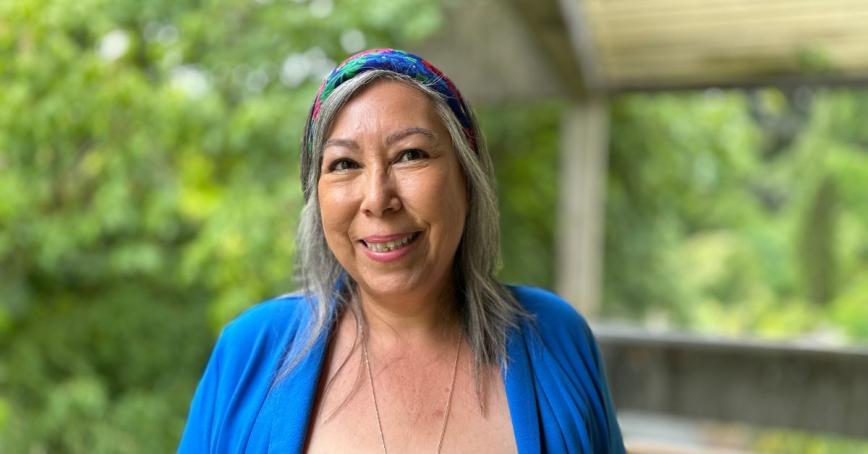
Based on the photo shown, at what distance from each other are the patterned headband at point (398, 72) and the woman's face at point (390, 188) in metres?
0.03

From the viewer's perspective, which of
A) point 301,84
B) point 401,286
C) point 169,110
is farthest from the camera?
point 301,84

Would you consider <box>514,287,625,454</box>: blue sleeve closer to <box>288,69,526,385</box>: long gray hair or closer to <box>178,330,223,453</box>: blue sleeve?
<box>288,69,526,385</box>: long gray hair

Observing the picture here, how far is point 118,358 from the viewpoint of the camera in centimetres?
450

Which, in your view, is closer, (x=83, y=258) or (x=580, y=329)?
(x=580, y=329)

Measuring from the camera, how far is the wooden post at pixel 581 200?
482 cm

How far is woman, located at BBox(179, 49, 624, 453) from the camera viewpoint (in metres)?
1.16

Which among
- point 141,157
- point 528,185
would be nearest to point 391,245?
point 141,157

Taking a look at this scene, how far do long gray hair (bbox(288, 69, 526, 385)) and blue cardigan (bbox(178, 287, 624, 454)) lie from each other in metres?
0.03

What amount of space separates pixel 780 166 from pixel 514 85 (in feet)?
28.7

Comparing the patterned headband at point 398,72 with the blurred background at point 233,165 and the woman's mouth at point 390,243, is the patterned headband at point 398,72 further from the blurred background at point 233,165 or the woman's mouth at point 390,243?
the blurred background at point 233,165

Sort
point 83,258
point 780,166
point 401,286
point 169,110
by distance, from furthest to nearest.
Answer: point 780,166
point 83,258
point 169,110
point 401,286

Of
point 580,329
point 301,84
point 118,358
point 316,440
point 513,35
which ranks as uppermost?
point 513,35

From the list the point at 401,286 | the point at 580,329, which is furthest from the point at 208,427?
the point at 580,329

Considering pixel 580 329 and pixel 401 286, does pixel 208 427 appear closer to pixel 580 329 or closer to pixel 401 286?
pixel 401 286
